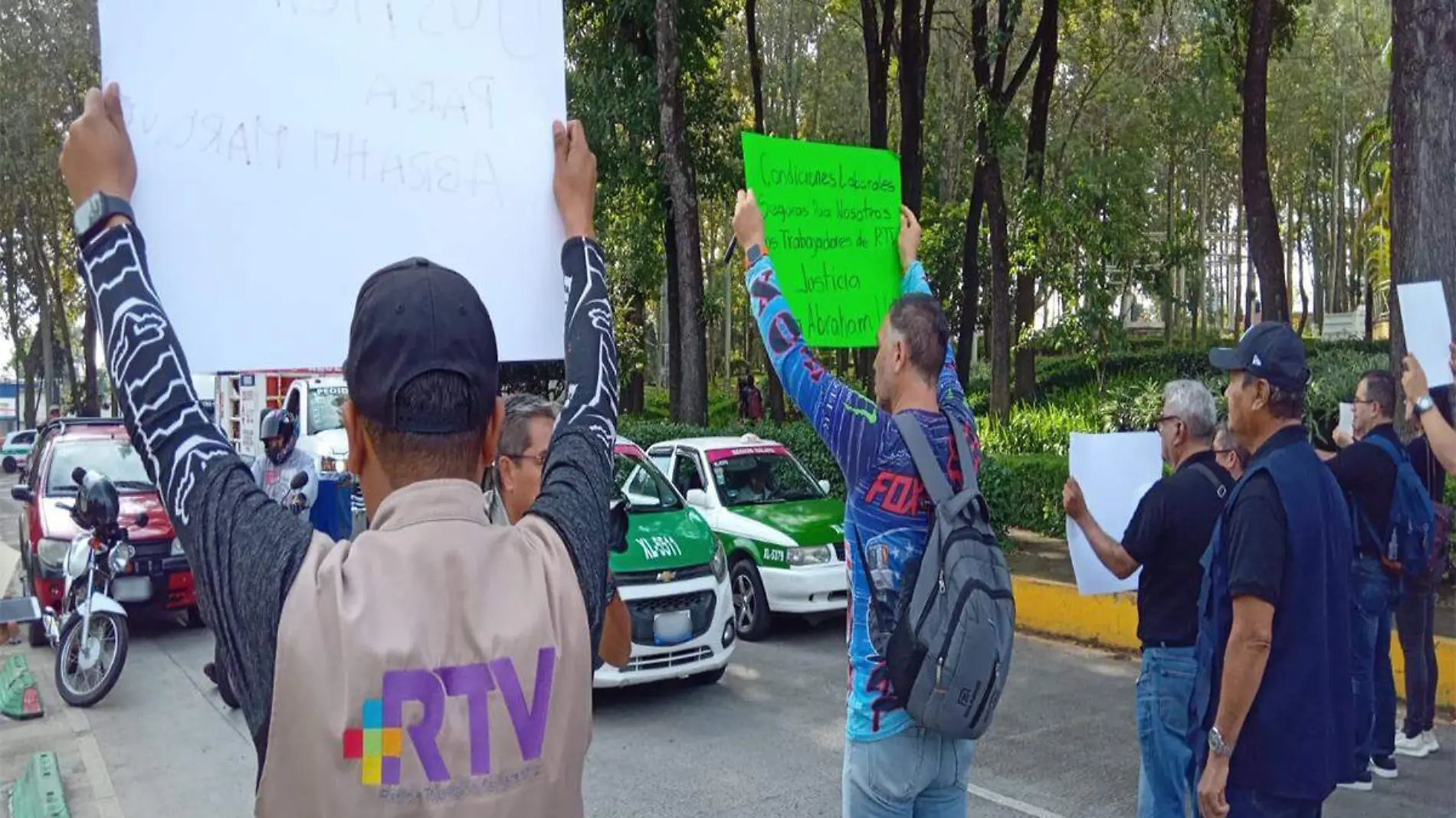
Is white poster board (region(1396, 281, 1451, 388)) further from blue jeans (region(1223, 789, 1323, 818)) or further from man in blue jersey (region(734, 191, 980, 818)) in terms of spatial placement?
man in blue jersey (region(734, 191, 980, 818))

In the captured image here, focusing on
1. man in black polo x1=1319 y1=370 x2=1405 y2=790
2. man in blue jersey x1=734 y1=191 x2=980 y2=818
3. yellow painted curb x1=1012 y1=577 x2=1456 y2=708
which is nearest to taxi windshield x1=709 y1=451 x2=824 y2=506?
yellow painted curb x1=1012 y1=577 x2=1456 y2=708

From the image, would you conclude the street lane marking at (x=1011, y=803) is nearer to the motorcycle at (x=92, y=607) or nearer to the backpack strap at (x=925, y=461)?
the backpack strap at (x=925, y=461)

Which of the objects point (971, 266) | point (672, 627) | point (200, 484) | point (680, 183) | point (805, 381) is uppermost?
point (680, 183)

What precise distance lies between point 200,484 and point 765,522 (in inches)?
348

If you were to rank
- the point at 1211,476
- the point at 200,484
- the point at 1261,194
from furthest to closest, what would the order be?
the point at 1261,194 < the point at 1211,476 < the point at 200,484

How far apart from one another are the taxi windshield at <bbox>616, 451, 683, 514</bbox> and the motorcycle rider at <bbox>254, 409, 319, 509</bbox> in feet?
7.49

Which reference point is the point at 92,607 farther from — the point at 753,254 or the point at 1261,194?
the point at 1261,194

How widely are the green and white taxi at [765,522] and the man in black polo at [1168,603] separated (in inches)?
205

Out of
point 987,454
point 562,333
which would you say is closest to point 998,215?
point 987,454

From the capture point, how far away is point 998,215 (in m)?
18.0

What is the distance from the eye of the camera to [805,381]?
3041 mm

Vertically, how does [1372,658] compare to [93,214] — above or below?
below

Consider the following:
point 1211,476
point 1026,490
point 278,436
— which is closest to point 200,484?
point 1211,476

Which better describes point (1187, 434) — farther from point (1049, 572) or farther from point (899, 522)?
point (1049, 572)
